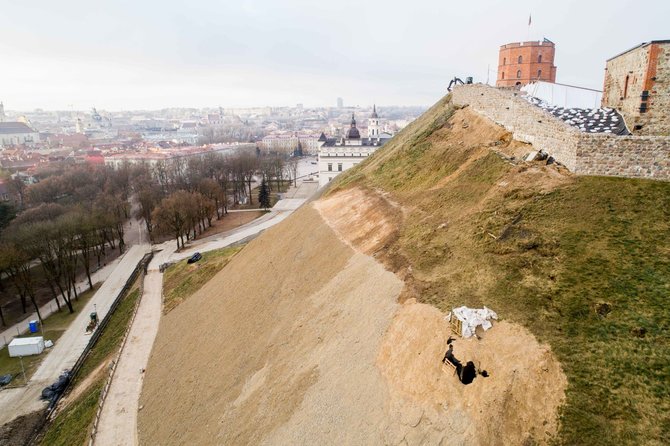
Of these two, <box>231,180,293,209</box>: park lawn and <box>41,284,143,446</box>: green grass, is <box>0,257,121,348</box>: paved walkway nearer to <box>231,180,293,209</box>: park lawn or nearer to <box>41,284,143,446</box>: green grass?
<box>41,284,143,446</box>: green grass

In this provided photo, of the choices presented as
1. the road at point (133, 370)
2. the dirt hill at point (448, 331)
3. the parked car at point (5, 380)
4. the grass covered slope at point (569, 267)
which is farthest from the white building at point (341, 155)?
the parked car at point (5, 380)

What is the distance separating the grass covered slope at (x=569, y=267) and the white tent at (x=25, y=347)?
1082 inches

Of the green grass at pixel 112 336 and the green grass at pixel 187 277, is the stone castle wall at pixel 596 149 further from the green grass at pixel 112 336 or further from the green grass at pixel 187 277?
the green grass at pixel 112 336

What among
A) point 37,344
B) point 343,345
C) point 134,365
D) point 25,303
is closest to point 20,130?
point 25,303

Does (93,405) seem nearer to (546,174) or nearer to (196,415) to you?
(196,415)

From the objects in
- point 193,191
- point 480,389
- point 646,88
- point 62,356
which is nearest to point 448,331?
point 480,389

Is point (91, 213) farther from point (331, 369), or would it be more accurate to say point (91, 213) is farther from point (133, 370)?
point (331, 369)

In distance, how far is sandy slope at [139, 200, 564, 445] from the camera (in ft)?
Result: 34.5

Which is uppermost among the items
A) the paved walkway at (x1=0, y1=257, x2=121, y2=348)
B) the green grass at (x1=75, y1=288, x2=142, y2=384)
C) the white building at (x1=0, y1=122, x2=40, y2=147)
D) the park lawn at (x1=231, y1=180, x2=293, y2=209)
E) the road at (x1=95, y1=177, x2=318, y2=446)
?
the white building at (x1=0, y1=122, x2=40, y2=147)

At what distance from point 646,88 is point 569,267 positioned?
1079cm

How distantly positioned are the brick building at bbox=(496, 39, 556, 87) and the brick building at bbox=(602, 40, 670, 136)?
2065 centimetres

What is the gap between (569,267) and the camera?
12836mm

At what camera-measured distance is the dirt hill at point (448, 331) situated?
10.0 meters

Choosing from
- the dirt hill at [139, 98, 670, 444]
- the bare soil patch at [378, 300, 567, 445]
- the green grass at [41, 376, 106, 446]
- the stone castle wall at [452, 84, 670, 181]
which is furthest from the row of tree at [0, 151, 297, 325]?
the stone castle wall at [452, 84, 670, 181]
